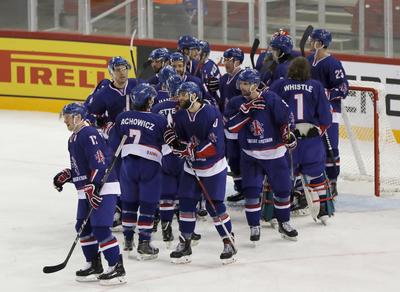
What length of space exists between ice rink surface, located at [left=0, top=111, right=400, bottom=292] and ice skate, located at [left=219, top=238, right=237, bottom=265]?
0.15ft

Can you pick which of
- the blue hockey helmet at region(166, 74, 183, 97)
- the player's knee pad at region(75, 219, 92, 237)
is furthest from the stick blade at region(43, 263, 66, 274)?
the blue hockey helmet at region(166, 74, 183, 97)

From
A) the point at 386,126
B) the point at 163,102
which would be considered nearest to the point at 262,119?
the point at 163,102

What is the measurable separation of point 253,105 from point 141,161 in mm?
931

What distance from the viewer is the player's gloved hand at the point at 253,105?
870 centimetres

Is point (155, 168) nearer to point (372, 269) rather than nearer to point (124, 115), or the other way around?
point (124, 115)

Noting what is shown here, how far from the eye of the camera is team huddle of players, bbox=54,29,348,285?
7906 mm

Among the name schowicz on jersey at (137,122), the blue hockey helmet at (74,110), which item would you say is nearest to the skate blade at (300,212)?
the name schowicz on jersey at (137,122)

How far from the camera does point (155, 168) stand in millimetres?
8430

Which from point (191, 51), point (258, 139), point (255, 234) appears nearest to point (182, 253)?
point (255, 234)

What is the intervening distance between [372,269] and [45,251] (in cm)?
238

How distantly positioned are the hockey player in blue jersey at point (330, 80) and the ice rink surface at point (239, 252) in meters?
0.41

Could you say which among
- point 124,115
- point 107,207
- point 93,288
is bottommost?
point 93,288

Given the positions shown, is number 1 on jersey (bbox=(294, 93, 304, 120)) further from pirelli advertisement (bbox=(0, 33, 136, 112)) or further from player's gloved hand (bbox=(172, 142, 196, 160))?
pirelli advertisement (bbox=(0, 33, 136, 112))

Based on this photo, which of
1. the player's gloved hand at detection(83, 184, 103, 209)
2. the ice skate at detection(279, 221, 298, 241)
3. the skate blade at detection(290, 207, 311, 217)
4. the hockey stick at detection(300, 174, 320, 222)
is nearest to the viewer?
the player's gloved hand at detection(83, 184, 103, 209)
